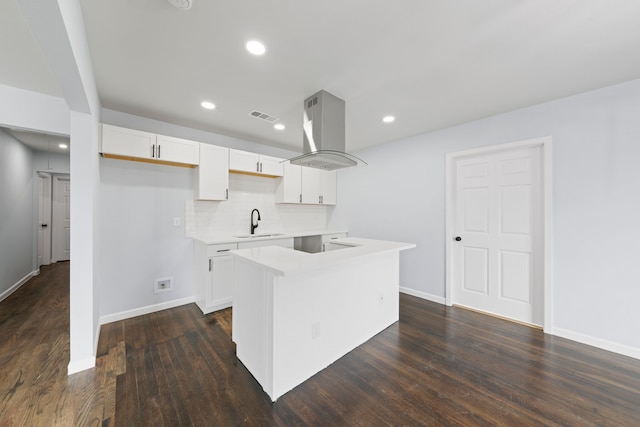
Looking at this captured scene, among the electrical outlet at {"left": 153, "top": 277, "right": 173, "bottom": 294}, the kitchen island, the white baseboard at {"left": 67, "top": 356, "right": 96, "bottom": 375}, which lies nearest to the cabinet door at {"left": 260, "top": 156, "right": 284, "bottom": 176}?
the kitchen island

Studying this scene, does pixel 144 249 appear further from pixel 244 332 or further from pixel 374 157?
pixel 374 157

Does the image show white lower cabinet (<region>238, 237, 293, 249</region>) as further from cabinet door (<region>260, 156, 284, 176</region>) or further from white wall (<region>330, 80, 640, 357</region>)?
white wall (<region>330, 80, 640, 357</region>)

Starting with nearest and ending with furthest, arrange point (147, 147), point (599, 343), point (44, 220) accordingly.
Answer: point (599, 343)
point (147, 147)
point (44, 220)

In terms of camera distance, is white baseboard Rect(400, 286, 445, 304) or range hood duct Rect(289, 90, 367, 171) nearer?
range hood duct Rect(289, 90, 367, 171)

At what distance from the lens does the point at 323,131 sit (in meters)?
2.43

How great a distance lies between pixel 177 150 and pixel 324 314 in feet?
8.91

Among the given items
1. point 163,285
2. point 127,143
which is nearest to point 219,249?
point 163,285

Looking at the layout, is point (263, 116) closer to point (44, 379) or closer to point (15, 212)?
point (44, 379)

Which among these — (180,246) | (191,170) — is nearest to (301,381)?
(180,246)

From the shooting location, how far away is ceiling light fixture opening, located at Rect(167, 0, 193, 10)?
138 centimetres

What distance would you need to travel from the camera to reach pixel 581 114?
248 centimetres

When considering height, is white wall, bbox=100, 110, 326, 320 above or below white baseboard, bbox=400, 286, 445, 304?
above

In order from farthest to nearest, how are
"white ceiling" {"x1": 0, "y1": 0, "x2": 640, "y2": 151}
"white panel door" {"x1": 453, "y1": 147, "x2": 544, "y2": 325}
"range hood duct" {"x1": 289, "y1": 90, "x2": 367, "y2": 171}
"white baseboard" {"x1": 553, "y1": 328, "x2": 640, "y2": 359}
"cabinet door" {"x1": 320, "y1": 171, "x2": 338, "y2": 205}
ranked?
"cabinet door" {"x1": 320, "y1": 171, "x2": 338, "y2": 205}
"white panel door" {"x1": 453, "y1": 147, "x2": 544, "y2": 325}
"range hood duct" {"x1": 289, "y1": 90, "x2": 367, "y2": 171}
"white baseboard" {"x1": 553, "y1": 328, "x2": 640, "y2": 359}
"white ceiling" {"x1": 0, "y1": 0, "x2": 640, "y2": 151}

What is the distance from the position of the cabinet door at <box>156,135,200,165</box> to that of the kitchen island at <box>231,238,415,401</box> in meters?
1.77
